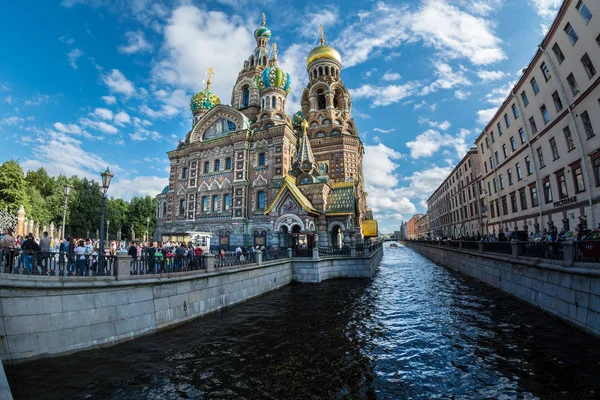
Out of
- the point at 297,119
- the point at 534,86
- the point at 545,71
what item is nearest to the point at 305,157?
the point at 297,119

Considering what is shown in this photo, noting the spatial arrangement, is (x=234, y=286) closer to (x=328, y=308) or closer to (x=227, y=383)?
(x=328, y=308)

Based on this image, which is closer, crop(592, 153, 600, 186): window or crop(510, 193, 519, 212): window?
crop(592, 153, 600, 186): window

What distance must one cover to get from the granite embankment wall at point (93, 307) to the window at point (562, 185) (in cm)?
2136

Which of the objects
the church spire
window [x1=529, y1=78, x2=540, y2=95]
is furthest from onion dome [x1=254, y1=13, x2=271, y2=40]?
window [x1=529, y1=78, x2=540, y2=95]

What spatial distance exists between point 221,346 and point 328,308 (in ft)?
19.2

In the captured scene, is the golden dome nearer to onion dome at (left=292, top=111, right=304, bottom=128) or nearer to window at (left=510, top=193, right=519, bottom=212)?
onion dome at (left=292, top=111, right=304, bottom=128)

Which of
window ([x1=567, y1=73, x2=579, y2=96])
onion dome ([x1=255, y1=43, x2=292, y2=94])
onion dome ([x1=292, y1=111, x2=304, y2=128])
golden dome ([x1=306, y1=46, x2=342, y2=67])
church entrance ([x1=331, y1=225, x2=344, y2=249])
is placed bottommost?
church entrance ([x1=331, y1=225, x2=344, y2=249])

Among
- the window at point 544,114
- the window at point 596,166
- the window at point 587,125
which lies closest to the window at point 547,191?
the window at point 544,114

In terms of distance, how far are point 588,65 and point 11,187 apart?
182ft

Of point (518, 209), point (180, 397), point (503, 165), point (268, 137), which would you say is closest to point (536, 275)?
point (180, 397)

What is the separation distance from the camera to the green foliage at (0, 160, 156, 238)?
35562mm

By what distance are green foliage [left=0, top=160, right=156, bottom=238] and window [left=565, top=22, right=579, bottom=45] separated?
176 feet

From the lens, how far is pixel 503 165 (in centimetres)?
2798

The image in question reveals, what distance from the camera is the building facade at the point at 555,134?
15500mm
